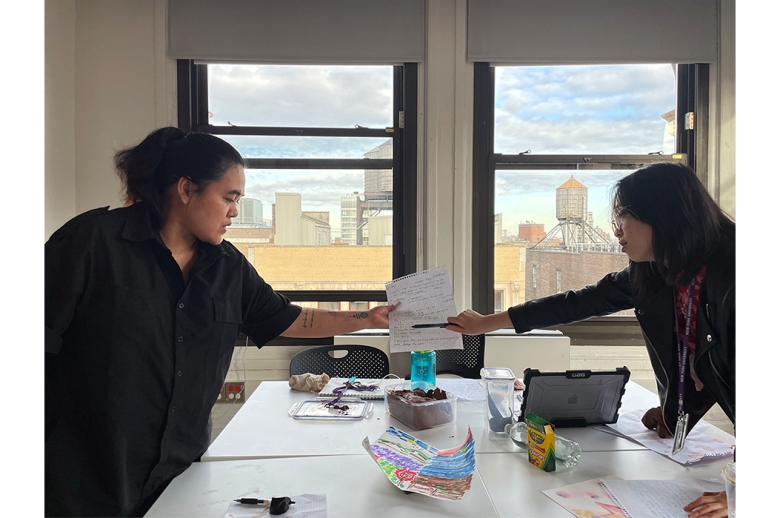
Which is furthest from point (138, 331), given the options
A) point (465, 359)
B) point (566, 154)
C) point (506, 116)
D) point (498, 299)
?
point (566, 154)

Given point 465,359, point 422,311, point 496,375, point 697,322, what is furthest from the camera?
point 465,359

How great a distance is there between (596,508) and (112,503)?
124 centimetres

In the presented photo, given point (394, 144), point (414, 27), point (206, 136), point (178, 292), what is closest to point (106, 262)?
point (178, 292)

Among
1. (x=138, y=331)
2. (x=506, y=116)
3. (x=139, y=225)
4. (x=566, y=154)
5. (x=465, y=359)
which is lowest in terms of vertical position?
(x=465, y=359)

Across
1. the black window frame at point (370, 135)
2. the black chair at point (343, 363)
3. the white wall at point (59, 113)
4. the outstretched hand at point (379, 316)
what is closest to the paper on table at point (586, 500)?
the outstretched hand at point (379, 316)

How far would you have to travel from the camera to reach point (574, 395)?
4.91ft

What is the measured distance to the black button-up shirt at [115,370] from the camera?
3.98 feet

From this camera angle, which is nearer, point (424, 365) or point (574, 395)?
point (574, 395)

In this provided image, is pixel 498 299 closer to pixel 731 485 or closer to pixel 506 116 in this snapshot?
pixel 506 116

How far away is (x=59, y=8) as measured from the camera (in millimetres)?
2818

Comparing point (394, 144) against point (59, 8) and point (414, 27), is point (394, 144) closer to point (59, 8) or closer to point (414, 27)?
point (414, 27)

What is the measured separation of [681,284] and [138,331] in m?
1.62

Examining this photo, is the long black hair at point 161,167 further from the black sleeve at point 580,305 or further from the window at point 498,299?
the window at point 498,299

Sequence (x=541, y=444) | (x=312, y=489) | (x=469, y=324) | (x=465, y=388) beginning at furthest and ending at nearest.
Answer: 1. (x=465, y=388)
2. (x=469, y=324)
3. (x=541, y=444)
4. (x=312, y=489)
